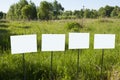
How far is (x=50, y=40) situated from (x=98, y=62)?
1.51m

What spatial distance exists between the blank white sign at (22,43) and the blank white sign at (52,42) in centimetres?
15

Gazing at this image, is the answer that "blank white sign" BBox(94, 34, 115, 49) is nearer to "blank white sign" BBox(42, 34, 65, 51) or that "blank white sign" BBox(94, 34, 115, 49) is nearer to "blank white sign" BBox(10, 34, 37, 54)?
"blank white sign" BBox(42, 34, 65, 51)

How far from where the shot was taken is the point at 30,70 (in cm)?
428

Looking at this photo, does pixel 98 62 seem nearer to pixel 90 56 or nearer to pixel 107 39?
pixel 90 56

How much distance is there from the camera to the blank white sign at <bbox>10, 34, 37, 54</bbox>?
11.2 ft

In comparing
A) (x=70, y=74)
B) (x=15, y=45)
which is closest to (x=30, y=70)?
(x=70, y=74)

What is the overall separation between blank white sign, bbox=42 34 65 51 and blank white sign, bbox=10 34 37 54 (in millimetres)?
150

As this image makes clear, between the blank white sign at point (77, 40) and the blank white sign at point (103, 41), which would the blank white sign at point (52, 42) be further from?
the blank white sign at point (103, 41)

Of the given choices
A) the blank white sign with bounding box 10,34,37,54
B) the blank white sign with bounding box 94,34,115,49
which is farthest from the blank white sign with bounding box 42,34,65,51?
the blank white sign with bounding box 94,34,115,49

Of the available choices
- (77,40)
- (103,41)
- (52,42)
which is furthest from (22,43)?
(103,41)

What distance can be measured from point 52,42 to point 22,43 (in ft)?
1.40

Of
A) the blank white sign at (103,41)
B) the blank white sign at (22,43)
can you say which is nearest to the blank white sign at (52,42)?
the blank white sign at (22,43)

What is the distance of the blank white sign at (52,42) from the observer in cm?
353

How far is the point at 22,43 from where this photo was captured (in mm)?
3455
